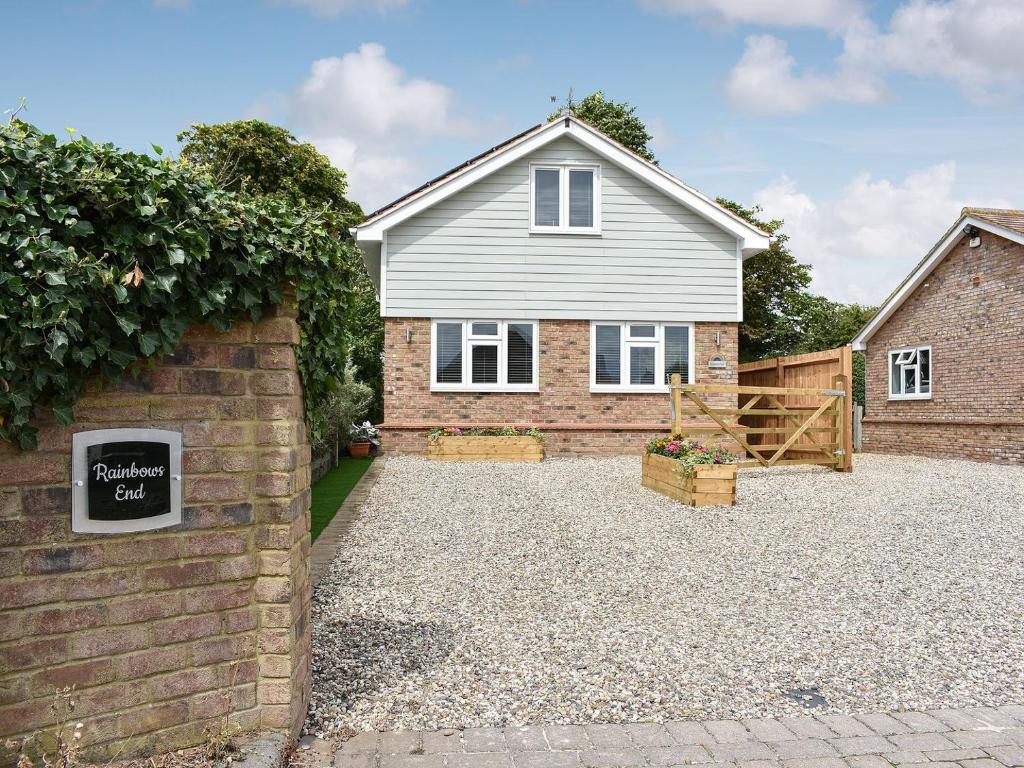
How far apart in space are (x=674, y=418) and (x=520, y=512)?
128 inches

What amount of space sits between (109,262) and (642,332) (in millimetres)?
13834

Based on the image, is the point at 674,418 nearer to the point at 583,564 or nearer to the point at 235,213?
the point at 583,564

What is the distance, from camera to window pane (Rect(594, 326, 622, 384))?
15562 millimetres

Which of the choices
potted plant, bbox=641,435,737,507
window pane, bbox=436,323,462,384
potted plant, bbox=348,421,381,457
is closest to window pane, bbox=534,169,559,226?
window pane, bbox=436,323,462,384

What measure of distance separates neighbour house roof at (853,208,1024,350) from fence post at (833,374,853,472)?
654cm

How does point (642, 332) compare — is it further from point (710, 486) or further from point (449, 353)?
point (710, 486)

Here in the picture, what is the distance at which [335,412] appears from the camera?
48.1ft

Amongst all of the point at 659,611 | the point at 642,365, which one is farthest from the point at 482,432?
the point at 659,611

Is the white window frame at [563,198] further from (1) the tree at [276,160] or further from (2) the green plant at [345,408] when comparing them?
(1) the tree at [276,160]

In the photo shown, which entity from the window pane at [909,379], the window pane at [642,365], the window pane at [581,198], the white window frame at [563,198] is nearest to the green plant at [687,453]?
the window pane at [642,365]

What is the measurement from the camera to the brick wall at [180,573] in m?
2.61

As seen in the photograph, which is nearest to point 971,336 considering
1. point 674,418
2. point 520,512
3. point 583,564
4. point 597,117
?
point 674,418

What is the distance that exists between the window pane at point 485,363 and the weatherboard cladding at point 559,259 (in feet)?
2.60

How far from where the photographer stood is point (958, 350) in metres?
17.3
